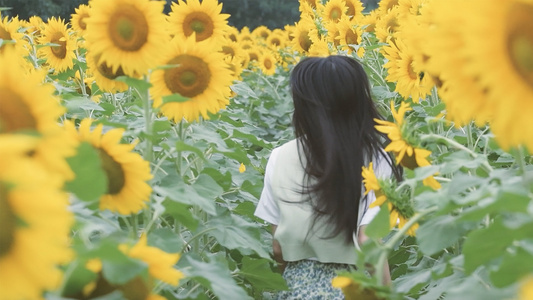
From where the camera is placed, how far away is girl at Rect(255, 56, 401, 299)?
7.66 ft

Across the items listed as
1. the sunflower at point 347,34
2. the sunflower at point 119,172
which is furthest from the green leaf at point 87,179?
the sunflower at point 347,34

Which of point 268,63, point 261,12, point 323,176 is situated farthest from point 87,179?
point 261,12

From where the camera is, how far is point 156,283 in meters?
1.36

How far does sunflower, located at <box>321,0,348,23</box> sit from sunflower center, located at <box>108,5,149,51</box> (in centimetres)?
312

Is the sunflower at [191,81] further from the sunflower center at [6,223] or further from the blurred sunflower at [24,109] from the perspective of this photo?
the sunflower center at [6,223]

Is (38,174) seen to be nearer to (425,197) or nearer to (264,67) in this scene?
(425,197)

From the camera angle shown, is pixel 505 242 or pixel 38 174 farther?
pixel 505 242

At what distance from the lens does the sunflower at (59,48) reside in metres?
3.39

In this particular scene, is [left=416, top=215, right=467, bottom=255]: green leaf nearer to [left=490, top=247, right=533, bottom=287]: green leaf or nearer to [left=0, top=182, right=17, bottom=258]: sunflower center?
[left=490, top=247, right=533, bottom=287]: green leaf

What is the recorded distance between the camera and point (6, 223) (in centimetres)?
89

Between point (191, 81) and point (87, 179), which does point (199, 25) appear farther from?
point (87, 179)

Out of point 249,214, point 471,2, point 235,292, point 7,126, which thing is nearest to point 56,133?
point 7,126

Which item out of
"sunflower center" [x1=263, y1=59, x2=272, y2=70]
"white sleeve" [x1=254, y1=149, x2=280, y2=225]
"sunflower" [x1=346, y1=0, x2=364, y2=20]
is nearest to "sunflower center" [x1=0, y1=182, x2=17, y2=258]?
"white sleeve" [x1=254, y1=149, x2=280, y2=225]

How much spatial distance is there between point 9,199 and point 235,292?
Result: 753 millimetres
